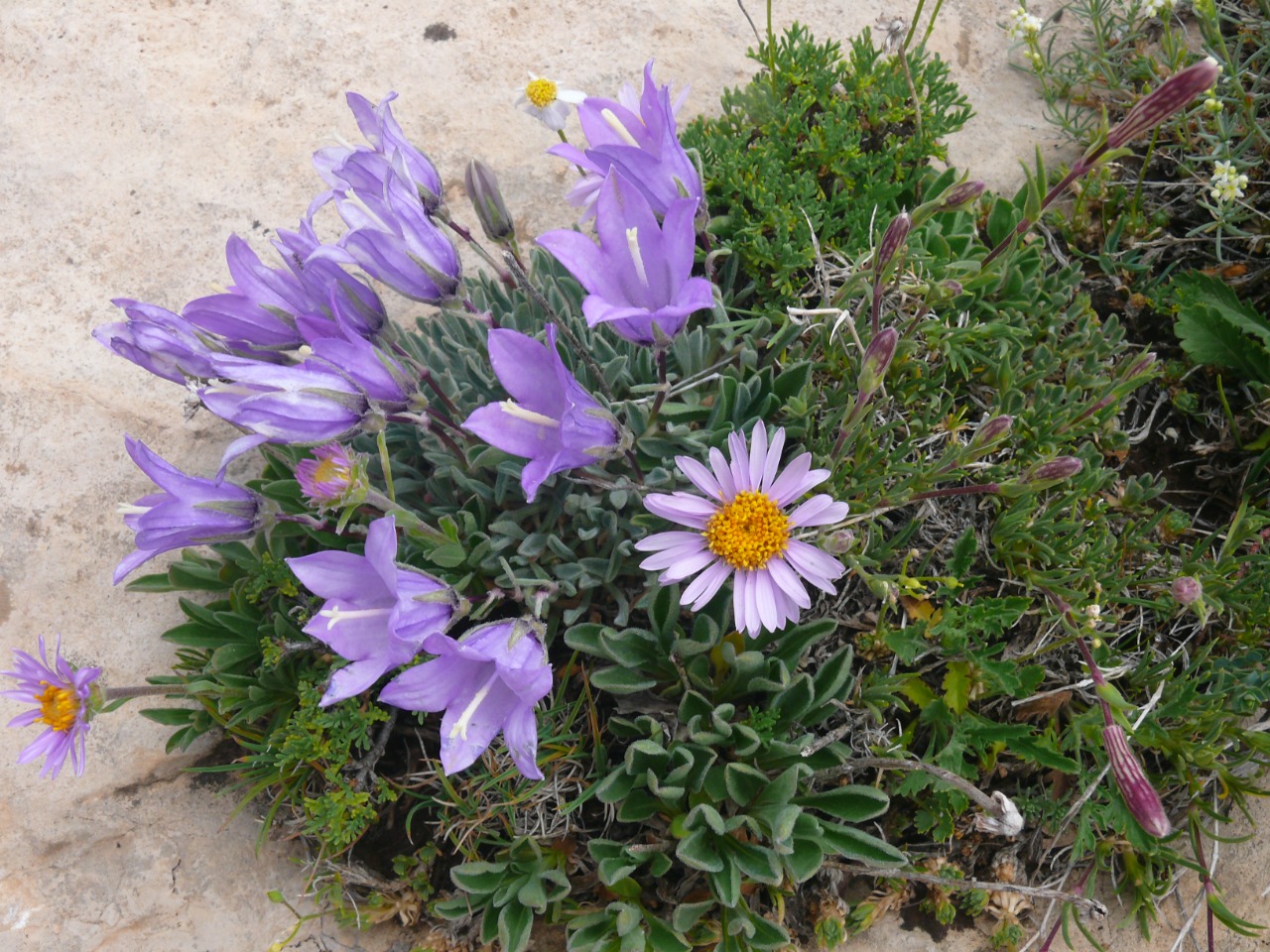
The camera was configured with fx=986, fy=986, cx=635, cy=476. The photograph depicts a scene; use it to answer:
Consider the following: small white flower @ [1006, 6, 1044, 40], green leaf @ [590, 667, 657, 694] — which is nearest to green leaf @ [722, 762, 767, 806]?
green leaf @ [590, 667, 657, 694]

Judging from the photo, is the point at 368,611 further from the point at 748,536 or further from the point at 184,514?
the point at 748,536

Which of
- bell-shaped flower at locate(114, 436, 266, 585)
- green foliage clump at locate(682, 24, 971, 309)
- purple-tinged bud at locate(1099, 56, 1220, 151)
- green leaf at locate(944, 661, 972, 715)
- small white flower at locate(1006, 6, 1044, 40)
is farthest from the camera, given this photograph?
small white flower at locate(1006, 6, 1044, 40)

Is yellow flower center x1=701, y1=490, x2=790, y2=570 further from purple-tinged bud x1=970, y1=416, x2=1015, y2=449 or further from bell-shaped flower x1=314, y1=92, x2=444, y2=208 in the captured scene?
bell-shaped flower x1=314, y1=92, x2=444, y2=208

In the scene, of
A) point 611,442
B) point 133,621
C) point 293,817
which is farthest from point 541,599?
point 133,621

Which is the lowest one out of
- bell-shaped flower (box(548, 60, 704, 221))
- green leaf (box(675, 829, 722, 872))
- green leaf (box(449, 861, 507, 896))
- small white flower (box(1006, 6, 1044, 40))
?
green leaf (box(449, 861, 507, 896))

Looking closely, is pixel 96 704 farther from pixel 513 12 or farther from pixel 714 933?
pixel 513 12

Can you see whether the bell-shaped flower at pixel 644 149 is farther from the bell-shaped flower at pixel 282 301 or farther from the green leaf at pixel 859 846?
the green leaf at pixel 859 846
